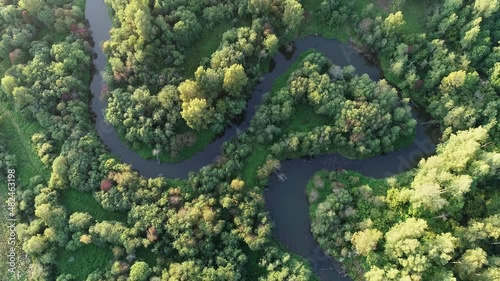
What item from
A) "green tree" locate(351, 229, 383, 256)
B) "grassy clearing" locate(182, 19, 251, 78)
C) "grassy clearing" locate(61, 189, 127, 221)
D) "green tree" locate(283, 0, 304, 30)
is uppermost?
"grassy clearing" locate(182, 19, 251, 78)

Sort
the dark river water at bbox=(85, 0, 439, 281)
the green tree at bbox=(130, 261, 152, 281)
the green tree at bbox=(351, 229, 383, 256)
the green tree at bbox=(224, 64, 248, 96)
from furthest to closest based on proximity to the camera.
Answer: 1. the dark river water at bbox=(85, 0, 439, 281)
2. the green tree at bbox=(224, 64, 248, 96)
3. the green tree at bbox=(351, 229, 383, 256)
4. the green tree at bbox=(130, 261, 152, 281)

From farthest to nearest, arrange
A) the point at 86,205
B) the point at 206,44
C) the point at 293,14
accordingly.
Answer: the point at 206,44
the point at 293,14
the point at 86,205

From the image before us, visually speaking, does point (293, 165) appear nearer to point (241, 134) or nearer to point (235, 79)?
point (241, 134)

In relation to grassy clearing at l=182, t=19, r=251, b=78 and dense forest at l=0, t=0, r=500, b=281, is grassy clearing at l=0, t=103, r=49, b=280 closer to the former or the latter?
dense forest at l=0, t=0, r=500, b=281

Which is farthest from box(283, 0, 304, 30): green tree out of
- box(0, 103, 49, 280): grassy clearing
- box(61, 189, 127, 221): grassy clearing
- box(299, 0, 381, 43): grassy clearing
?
box(0, 103, 49, 280): grassy clearing

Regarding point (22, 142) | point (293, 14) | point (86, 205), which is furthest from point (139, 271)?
point (293, 14)

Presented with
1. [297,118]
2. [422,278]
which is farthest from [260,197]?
[422,278]

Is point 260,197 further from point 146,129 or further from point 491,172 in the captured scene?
point 491,172
